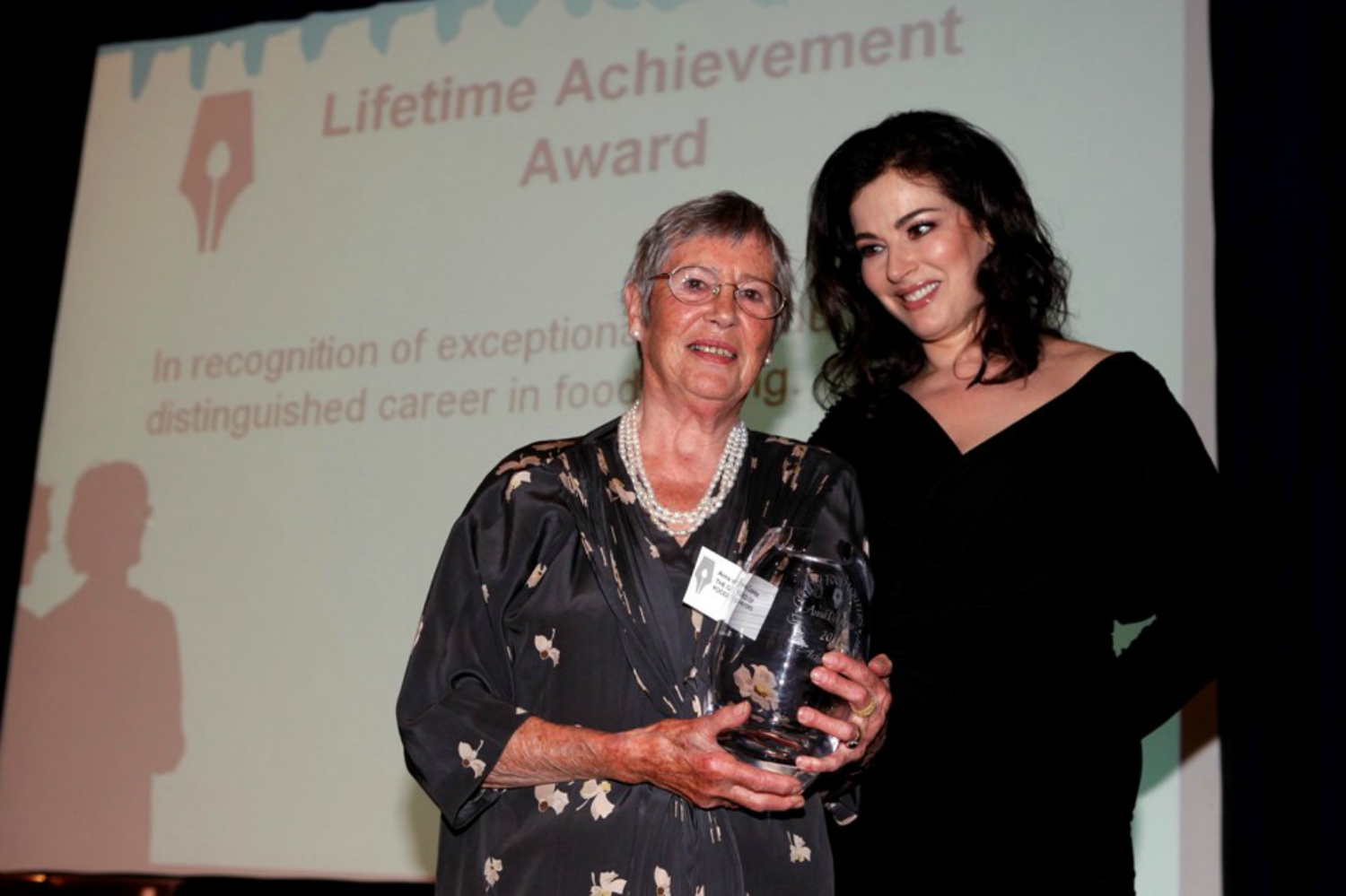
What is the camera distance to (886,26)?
3.92 meters

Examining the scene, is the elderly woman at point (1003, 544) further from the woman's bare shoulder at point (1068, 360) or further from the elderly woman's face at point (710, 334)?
the elderly woman's face at point (710, 334)

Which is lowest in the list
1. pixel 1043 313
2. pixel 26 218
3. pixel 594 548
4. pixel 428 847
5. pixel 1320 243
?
pixel 428 847

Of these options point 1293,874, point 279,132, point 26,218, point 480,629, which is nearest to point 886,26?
point 279,132

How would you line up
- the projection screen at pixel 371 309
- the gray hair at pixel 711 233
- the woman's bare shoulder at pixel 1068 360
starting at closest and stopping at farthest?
the gray hair at pixel 711 233 < the woman's bare shoulder at pixel 1068 360 < the projection screen at pixel 371 309

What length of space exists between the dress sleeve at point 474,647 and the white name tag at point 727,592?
24 cm

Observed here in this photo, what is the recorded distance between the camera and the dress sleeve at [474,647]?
1.88m

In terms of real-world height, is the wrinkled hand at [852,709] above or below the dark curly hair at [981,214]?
below

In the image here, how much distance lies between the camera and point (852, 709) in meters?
1.81

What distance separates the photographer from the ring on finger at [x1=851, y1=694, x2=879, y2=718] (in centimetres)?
182

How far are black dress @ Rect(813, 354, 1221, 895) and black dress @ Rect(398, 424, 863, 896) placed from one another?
A: 27 cm

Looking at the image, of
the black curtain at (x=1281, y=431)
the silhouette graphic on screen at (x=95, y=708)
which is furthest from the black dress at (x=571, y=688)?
the silhouette graphic on screen at (x=95, y=708)

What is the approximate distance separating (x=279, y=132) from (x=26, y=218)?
45.8 inches

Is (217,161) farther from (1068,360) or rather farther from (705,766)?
(705,766)

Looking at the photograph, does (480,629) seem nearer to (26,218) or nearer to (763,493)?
(763,493)
